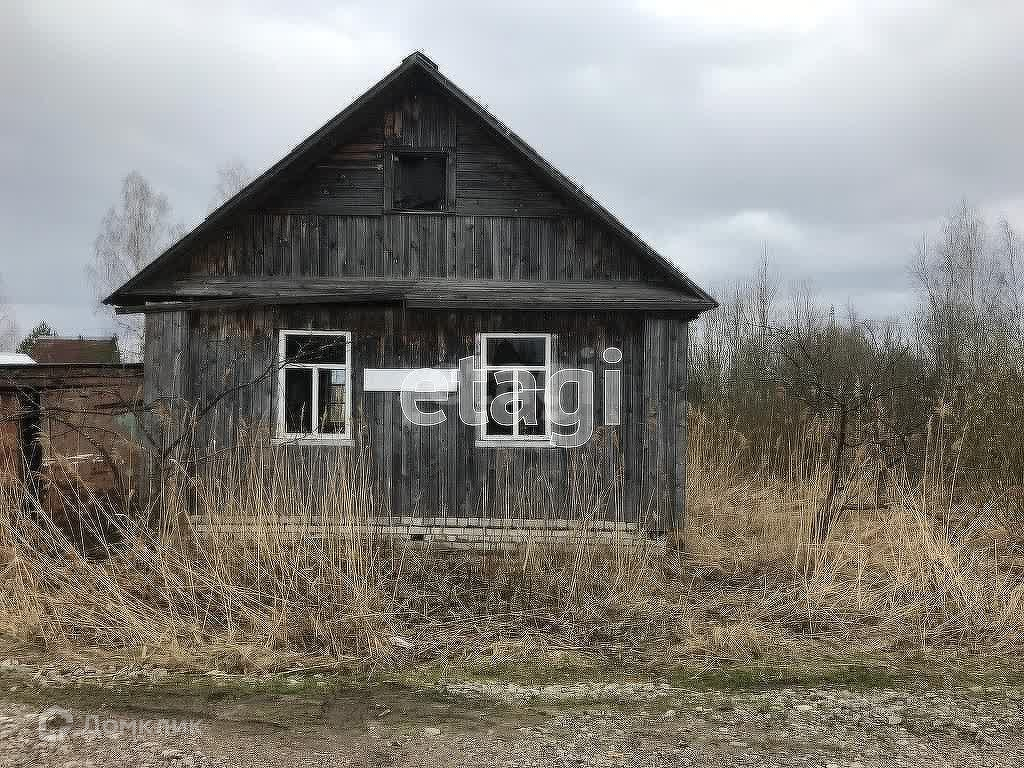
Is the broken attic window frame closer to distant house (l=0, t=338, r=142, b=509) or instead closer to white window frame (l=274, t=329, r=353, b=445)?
white window frame (l=274, t=329, r=353, b=445)

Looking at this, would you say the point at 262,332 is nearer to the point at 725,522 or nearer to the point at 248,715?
the point at 248,715

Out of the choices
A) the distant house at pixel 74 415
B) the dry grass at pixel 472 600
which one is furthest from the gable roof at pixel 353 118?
the dry grass at pixel 472 600

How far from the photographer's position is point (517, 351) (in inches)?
331

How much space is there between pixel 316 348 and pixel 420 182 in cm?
236

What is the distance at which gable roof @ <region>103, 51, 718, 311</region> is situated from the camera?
7923 millimetres

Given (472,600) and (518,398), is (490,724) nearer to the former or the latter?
(472,600)

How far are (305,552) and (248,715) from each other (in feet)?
6.17

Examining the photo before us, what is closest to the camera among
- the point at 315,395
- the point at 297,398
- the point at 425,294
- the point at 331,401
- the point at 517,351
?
the point at 425,294

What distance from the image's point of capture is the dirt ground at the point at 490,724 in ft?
11.9

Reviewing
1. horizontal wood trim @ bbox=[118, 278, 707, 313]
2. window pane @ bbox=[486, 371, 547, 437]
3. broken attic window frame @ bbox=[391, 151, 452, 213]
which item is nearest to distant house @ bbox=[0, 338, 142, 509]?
horizontal wood trim @ bbox=[118, 278, 707, 313]

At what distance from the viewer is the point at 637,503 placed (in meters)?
8.23

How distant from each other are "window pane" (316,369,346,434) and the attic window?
7.27 feet

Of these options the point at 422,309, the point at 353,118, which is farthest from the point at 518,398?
the point at 353,118

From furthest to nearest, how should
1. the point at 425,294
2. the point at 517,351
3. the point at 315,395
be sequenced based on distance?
1. the point at 517,351
2. the point at 315,395
3. the point at 425,294
